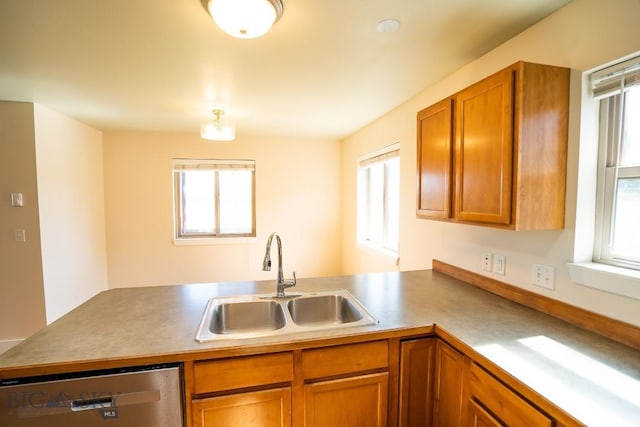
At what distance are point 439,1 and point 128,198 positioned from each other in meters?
3.96

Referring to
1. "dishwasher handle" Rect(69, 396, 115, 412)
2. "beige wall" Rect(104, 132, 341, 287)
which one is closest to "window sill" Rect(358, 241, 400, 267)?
"beige wall" Rect(104, 132, 341, 287)

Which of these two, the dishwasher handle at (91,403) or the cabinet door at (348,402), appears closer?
the dishwasher handle at (91,403)

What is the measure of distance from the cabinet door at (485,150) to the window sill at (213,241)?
3.09 m

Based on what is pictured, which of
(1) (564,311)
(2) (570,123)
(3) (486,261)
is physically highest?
(2) (570,123)

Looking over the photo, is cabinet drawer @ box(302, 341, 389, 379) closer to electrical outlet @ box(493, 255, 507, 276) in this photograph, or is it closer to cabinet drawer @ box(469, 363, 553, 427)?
cabinet drawer @ box(469, 363, 553, 427)

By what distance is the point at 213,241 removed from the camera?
397cm

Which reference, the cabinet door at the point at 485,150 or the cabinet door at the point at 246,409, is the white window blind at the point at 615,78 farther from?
the cabinet door at the point at 246,409

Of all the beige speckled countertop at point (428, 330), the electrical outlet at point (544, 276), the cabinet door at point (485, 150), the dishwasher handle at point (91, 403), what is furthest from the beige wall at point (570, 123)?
the dishwasher handle at point (91, 403)

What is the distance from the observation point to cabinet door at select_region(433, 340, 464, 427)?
1.17 m

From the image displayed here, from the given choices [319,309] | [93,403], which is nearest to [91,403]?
[93,403]

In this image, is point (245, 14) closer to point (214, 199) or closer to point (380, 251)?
point (380, 251)

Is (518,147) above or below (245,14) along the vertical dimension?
below

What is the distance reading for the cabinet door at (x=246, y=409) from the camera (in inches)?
43.1

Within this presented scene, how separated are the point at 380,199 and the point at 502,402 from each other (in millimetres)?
2643
